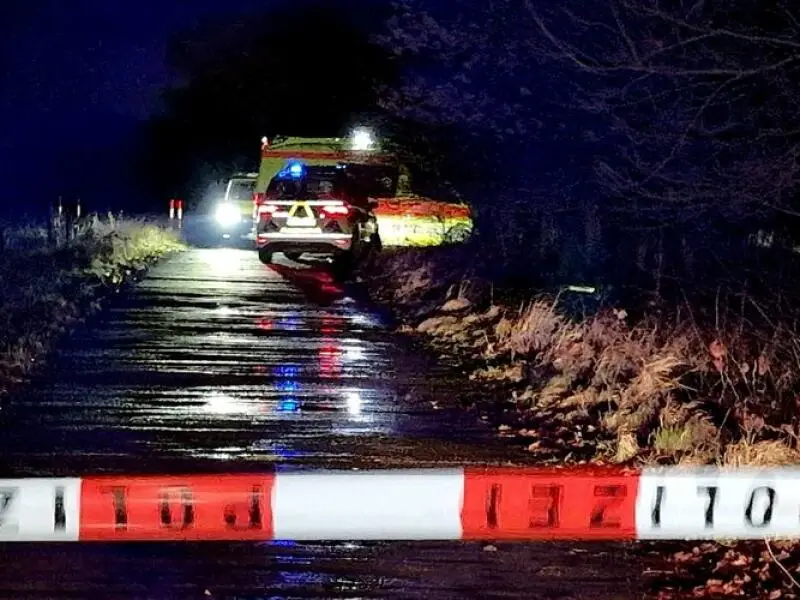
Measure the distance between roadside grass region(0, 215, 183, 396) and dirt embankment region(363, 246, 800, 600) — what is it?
3484mm

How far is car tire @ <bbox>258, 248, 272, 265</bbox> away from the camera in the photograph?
1914 centimetres

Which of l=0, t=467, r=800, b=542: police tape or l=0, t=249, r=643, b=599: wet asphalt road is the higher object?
l=0, t=467, r=800, b=542: police tape

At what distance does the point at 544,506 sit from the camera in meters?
4.43

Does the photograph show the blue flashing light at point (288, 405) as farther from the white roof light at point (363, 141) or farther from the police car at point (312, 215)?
the white roof light at point (363, 141)

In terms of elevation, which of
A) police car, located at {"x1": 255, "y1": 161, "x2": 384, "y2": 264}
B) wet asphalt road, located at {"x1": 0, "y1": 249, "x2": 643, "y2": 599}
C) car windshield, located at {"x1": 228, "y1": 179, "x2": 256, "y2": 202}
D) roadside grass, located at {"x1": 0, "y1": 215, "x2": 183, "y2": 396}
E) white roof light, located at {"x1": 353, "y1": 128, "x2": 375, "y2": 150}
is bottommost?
wet asphalt road, located at {"x1": 0, "y1": 249, "x2": 643, "y2": 599}

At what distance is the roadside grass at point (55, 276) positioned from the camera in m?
10.2

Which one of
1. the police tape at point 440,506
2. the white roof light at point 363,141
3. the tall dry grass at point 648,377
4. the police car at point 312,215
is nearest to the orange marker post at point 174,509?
the police tape at point 440,506

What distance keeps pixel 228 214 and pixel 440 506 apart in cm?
2011

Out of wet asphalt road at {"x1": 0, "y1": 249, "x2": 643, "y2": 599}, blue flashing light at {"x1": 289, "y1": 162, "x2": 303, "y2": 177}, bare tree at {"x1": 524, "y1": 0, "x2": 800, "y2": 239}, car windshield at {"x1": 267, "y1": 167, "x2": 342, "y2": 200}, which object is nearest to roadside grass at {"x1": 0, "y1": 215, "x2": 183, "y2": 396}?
wet asphalt road at {"x1": 0, "y1": 249, "x2": 643, "y2": 599}

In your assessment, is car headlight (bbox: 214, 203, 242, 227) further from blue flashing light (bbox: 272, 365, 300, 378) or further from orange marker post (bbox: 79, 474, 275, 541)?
orange marker post (bbox: 79, 474, 275, 541)

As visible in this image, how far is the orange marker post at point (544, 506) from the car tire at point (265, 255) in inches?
583

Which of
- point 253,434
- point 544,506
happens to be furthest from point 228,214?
point 544,506

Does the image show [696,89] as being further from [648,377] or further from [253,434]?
[253,434]

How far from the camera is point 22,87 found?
25141mm
